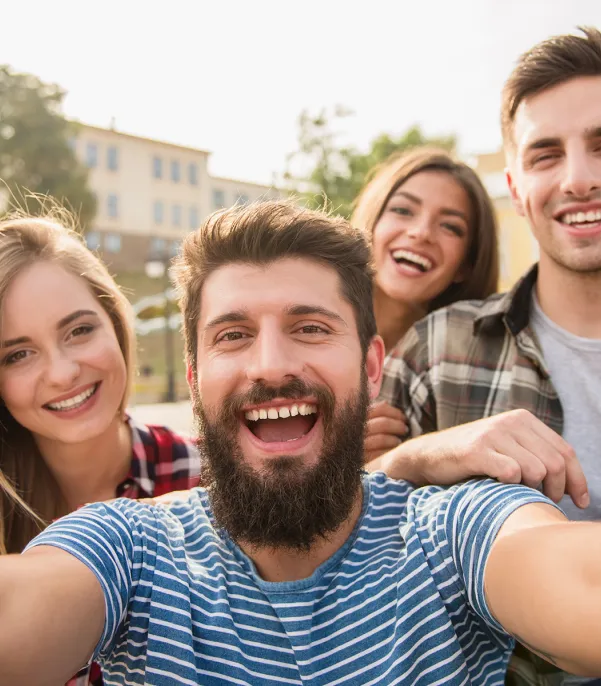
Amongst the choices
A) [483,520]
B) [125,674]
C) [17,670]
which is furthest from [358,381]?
[17,670]

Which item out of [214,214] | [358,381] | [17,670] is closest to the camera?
[17,670]

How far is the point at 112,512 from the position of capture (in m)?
2.06

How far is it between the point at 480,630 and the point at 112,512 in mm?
1150

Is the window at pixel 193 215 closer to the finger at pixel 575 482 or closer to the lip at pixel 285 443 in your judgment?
the lip at pixel 285 443

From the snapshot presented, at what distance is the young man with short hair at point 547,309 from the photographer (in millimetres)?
2926

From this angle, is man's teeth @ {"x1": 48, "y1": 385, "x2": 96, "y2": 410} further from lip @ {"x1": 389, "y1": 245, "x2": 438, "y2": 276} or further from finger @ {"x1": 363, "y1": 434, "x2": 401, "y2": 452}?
lip @ {"x1": 389, "y1": 245, "x2": 438, "y2": 276}

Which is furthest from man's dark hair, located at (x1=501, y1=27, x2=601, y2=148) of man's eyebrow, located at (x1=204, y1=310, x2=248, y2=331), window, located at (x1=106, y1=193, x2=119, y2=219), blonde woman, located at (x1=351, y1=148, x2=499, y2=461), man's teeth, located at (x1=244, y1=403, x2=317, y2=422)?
window, located at (x1=106, y1=193, x2=119, y2=219)

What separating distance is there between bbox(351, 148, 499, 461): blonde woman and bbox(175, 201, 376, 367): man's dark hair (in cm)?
141

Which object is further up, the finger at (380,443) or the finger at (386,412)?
the finger at (386,412)

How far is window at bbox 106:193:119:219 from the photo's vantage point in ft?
163

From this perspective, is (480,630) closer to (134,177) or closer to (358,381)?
(358,381)

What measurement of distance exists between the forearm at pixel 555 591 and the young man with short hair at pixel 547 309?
3.08ft

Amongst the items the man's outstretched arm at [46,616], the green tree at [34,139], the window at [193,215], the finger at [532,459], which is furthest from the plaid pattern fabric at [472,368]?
the window at [193,215]

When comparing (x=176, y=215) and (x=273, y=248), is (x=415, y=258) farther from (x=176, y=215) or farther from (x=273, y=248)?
(x=176, y=215)
